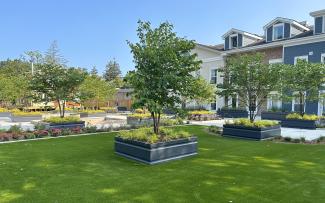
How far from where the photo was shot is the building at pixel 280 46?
888 inches

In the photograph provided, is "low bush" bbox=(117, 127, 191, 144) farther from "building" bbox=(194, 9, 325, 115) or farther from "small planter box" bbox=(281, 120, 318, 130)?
"small planter box" bbox=(281, 120, 318, 130)

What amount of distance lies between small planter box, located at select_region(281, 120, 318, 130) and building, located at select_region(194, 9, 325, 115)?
173 cm

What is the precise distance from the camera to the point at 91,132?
14.4m

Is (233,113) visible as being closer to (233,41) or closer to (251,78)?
(233,41)

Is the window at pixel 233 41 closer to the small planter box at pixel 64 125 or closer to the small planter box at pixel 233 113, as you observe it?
the small planter box at pixel 233 113

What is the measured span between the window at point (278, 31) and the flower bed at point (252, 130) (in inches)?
622

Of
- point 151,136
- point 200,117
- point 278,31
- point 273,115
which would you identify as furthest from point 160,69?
point 278,31

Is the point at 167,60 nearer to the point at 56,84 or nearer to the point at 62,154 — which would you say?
the point at 62,154

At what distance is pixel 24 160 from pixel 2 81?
80.7 ft

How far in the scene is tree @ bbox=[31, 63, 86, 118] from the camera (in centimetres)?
1520

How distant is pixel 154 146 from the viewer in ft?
25.5

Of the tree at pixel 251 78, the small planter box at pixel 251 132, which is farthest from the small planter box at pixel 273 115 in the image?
the small planter box at pixel 251 132

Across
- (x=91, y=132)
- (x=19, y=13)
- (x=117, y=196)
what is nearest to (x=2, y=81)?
(x=19, y=13)

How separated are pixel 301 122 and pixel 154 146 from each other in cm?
Result: 1297
